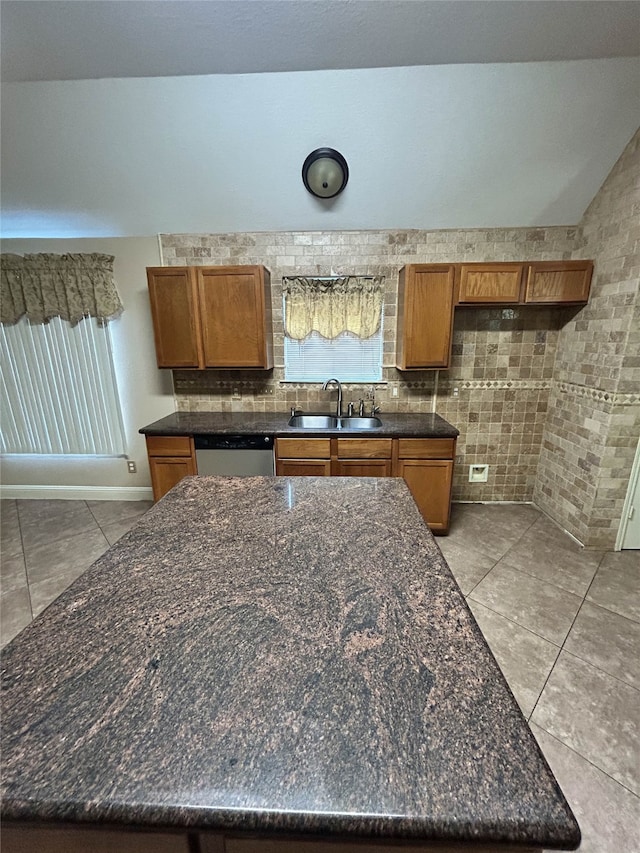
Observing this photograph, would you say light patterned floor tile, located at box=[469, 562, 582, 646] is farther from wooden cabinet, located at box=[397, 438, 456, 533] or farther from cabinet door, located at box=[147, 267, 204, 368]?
cabinet door, located at box=[147, 267, 204, 368]

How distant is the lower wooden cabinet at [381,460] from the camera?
2.72m

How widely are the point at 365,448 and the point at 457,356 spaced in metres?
1.27

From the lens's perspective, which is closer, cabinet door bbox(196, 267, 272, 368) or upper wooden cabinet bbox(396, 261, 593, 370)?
upper wooden cabinet bbox(396, 261, 593, 370)

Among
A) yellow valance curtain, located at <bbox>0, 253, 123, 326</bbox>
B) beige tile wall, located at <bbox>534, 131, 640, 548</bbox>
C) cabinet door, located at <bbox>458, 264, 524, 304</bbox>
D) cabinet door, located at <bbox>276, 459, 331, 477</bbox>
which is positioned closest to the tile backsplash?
beige tile wall, located at <bbox>534, 131, 640, 548</bbox>

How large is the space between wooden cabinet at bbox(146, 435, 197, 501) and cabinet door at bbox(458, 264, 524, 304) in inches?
97.3

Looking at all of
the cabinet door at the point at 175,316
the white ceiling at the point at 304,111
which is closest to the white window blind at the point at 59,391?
the cabinet door at the point at 175,316

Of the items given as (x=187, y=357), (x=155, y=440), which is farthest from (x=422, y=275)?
(x=155, y=440)

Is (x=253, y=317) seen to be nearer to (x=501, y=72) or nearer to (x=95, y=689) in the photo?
(x=501, y=72)

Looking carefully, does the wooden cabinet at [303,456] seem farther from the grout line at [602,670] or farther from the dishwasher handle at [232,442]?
the grout line at [602,670]

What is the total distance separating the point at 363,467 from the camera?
2.77m

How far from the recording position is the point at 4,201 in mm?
2848

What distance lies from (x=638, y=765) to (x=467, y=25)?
339 centimetres

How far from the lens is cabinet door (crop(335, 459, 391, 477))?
108 inches

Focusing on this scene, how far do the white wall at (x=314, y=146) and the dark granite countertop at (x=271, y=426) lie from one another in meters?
1.61
